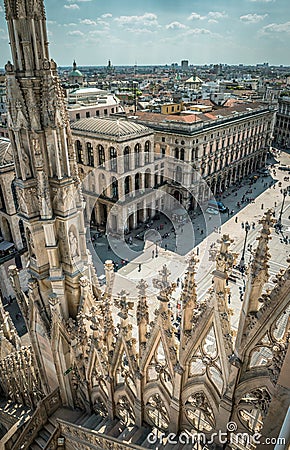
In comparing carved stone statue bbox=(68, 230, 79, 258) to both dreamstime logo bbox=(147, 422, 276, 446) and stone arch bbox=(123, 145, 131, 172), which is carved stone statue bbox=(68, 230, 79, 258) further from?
stone arch bbox=(123, 145, 131, 172)

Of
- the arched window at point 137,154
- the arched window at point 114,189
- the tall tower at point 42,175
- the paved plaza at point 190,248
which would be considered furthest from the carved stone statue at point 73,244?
the arched window at point 137,154

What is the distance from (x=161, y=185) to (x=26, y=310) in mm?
42592

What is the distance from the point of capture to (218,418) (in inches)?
362

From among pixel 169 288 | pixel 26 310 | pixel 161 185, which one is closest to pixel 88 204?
pixel 161 185

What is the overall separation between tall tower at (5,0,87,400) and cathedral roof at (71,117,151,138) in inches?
1313

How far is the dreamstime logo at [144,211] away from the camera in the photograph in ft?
144

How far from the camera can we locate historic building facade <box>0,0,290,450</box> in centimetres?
803

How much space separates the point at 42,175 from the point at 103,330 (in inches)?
218

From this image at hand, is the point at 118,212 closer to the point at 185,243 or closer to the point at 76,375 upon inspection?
the point at 185,243

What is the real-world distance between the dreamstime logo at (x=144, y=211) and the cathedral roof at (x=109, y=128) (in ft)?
10.4

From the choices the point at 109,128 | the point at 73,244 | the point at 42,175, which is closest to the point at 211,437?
the point at 73,244

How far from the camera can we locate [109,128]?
147 feet

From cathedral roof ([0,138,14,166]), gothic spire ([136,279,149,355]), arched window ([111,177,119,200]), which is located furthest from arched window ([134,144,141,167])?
gothic spire ([136,279,149,355])

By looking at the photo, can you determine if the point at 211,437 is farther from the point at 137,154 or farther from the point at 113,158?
the point at 137,154
